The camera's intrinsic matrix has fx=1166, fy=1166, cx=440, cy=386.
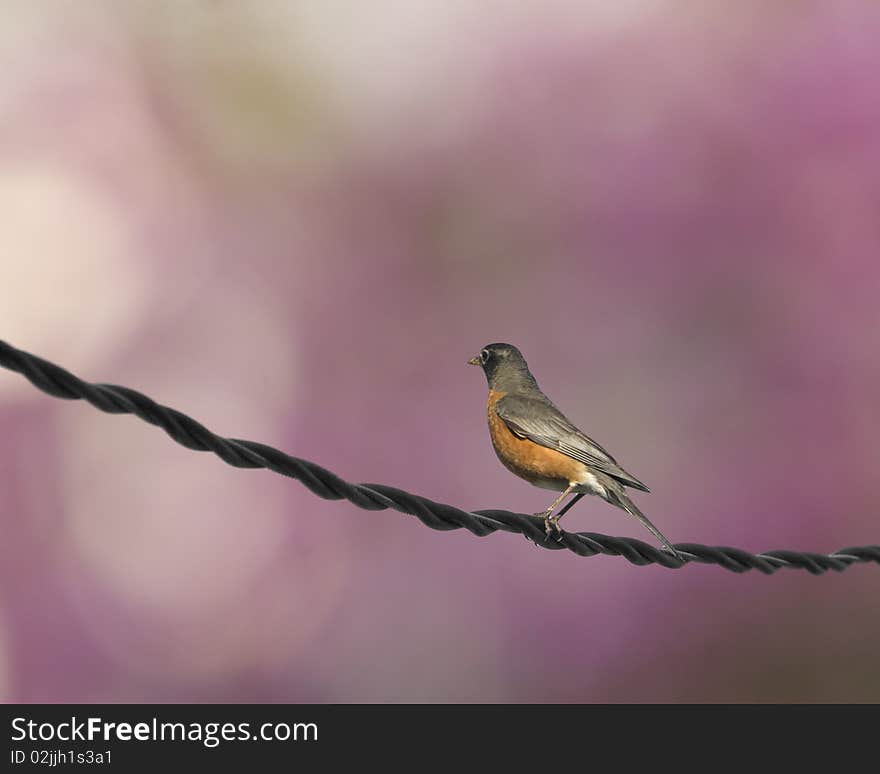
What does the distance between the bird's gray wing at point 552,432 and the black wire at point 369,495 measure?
53 centimetres

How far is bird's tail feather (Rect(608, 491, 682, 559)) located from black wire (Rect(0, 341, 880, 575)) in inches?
2.2

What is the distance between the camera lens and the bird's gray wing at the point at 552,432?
201 inches

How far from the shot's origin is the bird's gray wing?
5.09 m

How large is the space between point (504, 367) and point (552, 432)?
0.99m

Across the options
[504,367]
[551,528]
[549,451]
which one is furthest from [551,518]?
[504,367]

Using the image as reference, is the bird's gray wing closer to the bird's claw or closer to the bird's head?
the bird's head

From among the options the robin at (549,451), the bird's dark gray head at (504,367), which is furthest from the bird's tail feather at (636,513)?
the bird's dark gray head at (504,367)

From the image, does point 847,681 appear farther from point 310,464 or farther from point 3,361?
point 3,361

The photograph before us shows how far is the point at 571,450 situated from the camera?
5.25 m

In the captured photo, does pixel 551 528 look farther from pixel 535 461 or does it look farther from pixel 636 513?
pixel 535 461

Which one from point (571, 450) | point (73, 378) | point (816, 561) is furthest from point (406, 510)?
point (816, 561)

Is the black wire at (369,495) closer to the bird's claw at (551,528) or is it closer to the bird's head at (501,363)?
the bird's claw at (551,528)

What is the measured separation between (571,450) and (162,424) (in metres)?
2.76

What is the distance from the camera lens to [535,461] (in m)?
5.40
